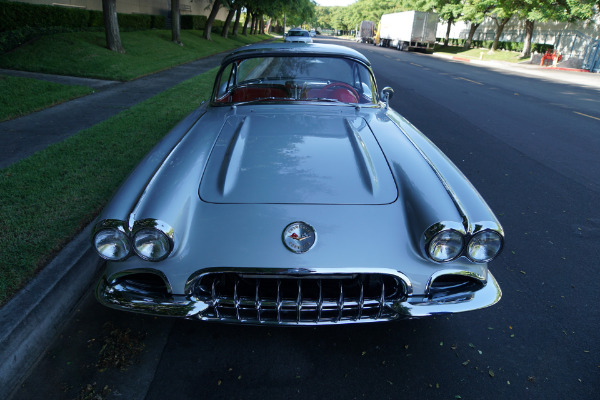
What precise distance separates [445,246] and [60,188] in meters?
3.44

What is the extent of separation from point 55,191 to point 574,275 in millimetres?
4356

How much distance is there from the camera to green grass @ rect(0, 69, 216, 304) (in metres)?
2.76

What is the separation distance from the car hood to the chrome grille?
15.7 inches

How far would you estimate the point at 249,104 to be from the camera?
11.1ft

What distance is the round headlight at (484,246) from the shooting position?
195 cm

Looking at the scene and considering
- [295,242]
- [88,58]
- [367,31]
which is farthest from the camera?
[367,31]

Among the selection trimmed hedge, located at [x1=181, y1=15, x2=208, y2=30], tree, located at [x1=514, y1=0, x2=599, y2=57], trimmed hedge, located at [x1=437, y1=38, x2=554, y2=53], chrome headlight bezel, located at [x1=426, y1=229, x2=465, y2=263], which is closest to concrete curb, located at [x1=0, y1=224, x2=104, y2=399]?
chrome headlight bezel, located at [x1=426, y1=229, x2=465, y2=263]

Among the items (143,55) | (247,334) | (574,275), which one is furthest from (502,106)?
(143,55)

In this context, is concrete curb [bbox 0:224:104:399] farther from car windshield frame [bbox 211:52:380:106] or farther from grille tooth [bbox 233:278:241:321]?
car windshield frame [bbox 211:52:380:106]

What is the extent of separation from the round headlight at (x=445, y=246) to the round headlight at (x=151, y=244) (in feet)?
4.06

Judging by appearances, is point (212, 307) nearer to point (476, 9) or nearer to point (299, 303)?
point (299, 303)

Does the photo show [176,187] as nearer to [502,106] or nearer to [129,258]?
[129,258]

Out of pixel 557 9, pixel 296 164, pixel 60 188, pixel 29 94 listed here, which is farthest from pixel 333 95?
pixel 557 9

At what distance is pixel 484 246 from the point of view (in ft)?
6.44
